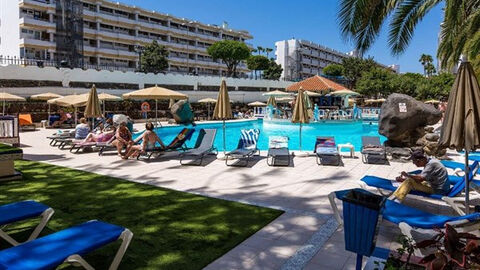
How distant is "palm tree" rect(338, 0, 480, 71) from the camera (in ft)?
21.8

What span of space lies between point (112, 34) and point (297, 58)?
176 feet

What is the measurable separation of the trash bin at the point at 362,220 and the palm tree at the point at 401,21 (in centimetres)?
451

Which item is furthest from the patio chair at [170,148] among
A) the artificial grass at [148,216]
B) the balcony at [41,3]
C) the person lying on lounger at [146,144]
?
the balcony at [41,3]

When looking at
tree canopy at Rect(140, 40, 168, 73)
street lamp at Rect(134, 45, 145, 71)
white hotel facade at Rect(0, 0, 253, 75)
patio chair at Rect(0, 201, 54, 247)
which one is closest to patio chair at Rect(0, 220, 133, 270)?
patio chair at Rect(0, 201, 54, 247)

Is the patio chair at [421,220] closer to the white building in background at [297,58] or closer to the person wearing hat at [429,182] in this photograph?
the person wearing hat at [429,182]

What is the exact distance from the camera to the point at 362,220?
3.06 meters

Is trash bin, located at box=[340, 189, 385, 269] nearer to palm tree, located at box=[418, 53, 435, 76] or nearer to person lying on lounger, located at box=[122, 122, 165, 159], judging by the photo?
person lying on lounger, located at box=[122, 122, 165, 159]

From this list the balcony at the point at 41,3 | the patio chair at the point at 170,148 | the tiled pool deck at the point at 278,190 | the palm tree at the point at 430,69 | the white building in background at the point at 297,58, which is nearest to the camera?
the tiled pool deck at the point at 278,190

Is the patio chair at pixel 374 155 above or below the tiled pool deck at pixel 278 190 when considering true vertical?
above

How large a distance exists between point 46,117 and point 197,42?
49413 millimetres

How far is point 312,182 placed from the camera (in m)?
7.96

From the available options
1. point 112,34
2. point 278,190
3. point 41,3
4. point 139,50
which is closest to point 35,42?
point 41,3

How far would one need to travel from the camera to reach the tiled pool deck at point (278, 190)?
4191 millimetres

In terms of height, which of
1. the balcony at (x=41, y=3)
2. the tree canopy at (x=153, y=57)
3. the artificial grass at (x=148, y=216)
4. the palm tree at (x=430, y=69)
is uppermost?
the balcony at (x=41, y=3)
